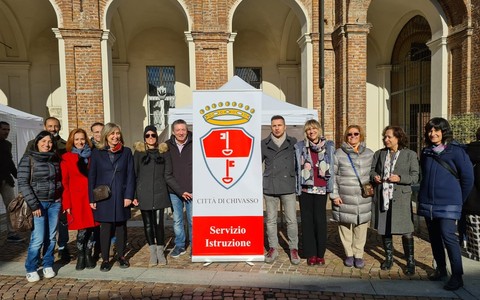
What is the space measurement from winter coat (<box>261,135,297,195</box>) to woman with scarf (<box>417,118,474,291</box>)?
1.52 metres

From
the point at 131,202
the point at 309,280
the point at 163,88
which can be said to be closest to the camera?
the point at 309,280

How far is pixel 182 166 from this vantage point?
4.58m

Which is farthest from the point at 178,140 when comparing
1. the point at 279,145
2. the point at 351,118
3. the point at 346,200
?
the point at 351,118

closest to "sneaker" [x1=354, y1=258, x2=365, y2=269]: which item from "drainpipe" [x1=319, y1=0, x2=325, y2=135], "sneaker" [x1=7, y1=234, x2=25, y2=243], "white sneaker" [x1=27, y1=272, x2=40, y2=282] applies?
"white sneaker" [x1=27, y1=272, x2=40, y2=282]

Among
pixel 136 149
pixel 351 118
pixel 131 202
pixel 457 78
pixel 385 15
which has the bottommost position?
pixel 131 202

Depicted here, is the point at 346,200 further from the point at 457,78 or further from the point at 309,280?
the point at 457,78

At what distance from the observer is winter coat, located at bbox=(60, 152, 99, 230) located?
13.8 feet

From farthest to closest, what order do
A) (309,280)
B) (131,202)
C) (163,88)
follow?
(163,88), (131,202), (309,280)

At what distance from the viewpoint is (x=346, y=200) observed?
4152 millimetres

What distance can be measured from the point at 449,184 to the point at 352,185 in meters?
1.00

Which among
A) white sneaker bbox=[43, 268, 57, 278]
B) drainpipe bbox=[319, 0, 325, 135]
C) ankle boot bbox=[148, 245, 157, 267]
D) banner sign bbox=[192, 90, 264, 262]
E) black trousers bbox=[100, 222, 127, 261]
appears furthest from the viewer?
drainpipe bbox=[319, 0, 325, 135]

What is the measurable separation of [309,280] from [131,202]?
7.85ft

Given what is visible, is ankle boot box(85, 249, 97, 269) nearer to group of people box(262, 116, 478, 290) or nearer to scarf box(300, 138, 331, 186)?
group of people box(262, 116, 478, 290)

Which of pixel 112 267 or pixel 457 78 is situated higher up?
pixel 457 78
